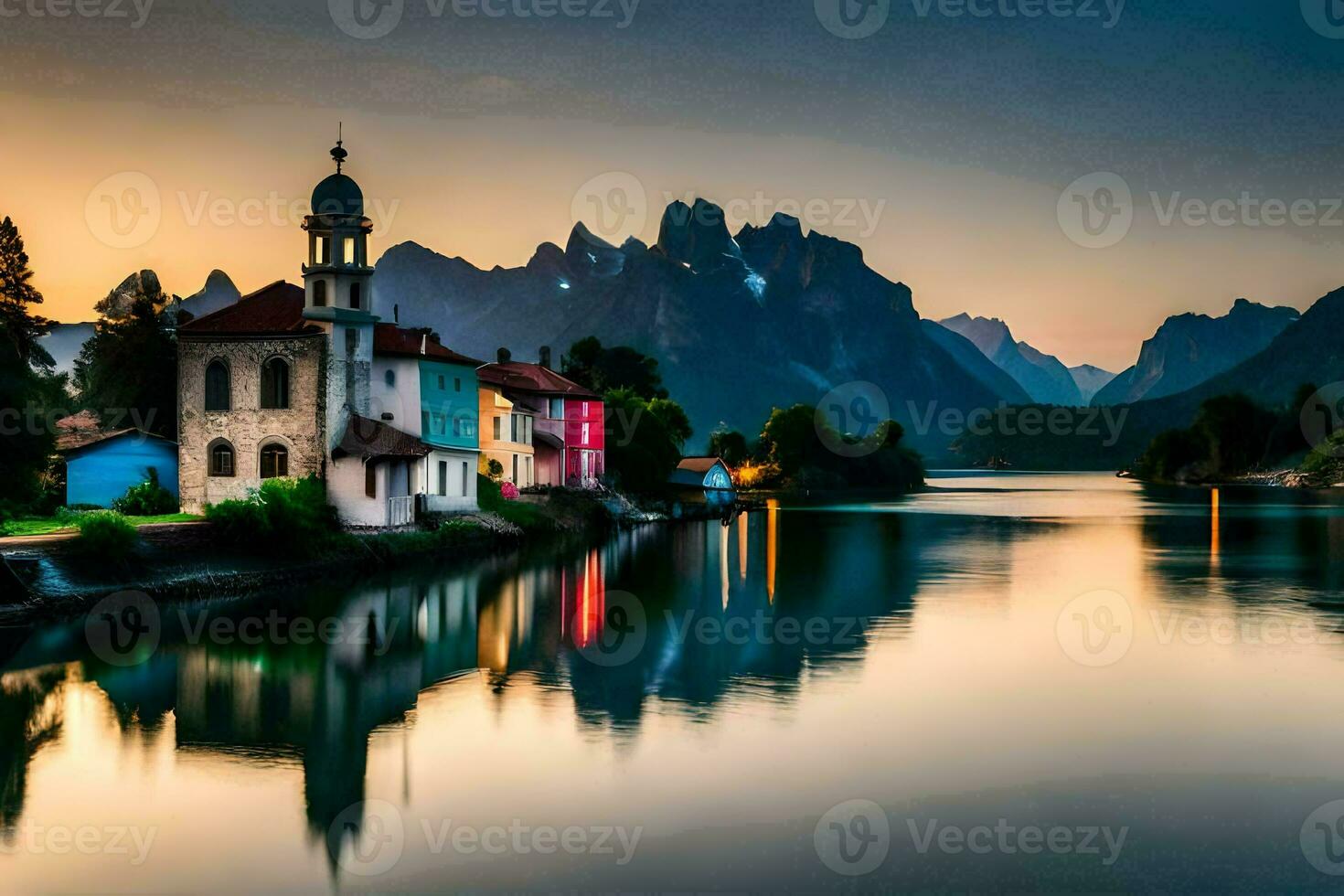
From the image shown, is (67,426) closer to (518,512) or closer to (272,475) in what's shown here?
(272,475)

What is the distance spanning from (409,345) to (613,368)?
65472mm

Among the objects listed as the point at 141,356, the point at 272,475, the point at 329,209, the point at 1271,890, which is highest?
the point at 329,209

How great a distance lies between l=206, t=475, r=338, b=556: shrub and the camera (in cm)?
4362

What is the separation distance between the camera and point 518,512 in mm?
67875

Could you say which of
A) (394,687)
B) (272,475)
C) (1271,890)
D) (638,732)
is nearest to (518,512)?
(272,475)

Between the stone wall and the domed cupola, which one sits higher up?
the domed cupola

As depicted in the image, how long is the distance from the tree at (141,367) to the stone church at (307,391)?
35.6ft

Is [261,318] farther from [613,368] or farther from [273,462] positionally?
[613,368]

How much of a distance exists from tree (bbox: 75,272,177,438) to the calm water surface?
76.9 feet

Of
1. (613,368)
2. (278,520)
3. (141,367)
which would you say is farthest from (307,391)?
(613,368)

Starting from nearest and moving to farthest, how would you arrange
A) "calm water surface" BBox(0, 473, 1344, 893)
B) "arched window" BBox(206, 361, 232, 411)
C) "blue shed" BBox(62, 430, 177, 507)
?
"calm water surface" BBox(0, 473, 1344, 893) → "blue shed" BBox(62, 430, 177, 507) → "arched window" BBox(206, 361, 232, 411)

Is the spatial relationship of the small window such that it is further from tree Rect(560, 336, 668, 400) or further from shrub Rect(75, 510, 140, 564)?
tree Rect(560, 336, 668, 400)

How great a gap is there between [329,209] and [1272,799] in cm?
4289

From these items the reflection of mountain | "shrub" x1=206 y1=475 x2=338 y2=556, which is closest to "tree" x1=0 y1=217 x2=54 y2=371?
"shrub" x1=206 y1=475 x2=338 y2=556
